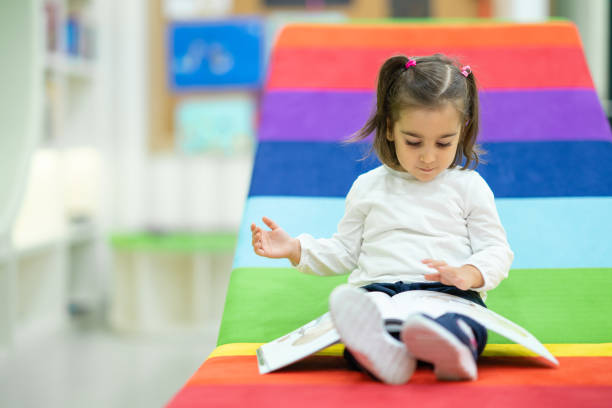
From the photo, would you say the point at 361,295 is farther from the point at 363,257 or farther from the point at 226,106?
the point at 226,106

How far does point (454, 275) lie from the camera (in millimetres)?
839

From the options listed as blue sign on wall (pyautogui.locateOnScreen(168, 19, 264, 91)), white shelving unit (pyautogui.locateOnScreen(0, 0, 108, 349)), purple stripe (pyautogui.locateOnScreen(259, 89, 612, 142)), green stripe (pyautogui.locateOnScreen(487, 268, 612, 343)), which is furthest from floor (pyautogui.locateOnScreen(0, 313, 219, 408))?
blue sign on wall (pyautogui.locateOnScreen(168, 19, 264, 91))

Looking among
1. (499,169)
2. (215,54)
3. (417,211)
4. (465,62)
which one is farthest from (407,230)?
(215,54)

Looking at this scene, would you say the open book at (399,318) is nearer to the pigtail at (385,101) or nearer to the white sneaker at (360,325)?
the white sneaker at (360,325)

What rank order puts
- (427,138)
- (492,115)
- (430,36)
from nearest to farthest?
(427,138)
(492,115)
(430,36)

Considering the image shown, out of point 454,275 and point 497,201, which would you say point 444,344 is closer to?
point 454,275

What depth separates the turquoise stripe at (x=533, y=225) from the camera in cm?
115

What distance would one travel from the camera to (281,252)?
37.5 inches

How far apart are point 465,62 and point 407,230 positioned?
2.14 feet

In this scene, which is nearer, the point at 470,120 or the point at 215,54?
the point at 470,120

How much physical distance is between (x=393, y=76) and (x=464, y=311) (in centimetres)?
37

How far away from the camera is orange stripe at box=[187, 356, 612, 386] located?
0.77 m

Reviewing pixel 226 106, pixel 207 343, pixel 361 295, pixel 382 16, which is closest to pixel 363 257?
pixel 361 295

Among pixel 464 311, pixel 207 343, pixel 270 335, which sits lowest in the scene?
pixel 207 343
